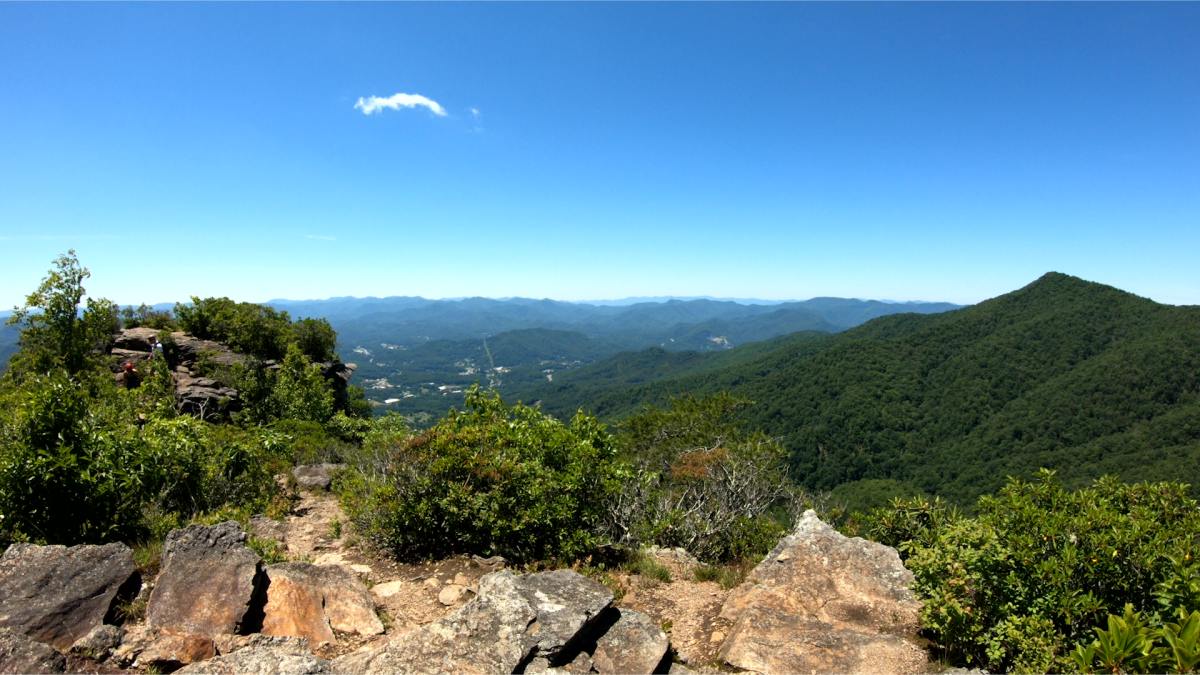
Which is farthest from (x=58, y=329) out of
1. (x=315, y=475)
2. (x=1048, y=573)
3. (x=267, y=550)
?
(x=1048, y=573)

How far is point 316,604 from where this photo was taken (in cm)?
475

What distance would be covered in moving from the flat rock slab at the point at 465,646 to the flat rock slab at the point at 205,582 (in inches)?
48.2

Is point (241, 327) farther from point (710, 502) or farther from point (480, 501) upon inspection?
point (710, 502)

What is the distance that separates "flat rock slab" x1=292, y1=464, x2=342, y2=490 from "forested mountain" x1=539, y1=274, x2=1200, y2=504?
70821 mm

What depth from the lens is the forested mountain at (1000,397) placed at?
7094cm

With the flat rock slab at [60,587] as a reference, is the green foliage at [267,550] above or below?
below

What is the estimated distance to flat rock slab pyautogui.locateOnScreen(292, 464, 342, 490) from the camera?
33.8ft

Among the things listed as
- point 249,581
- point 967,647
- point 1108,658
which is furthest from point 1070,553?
point 249,581

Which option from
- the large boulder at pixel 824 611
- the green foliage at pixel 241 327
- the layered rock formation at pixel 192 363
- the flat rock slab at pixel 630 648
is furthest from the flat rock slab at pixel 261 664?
the green foliage at pixel 241 327

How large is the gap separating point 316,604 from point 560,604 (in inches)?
95.3

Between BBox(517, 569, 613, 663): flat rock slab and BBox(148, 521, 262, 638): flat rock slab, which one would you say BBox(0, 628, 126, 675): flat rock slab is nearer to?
BBox(148, 521, 262, 638): flat rock slab

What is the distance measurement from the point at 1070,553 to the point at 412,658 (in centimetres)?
522

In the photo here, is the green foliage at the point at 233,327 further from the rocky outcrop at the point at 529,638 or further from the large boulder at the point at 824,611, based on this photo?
the large boulder at the point at 824,611

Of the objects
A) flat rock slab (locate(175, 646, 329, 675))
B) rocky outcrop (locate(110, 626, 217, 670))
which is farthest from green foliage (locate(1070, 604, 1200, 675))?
rocky outcrop (locate(110, 626, 217, 670))
